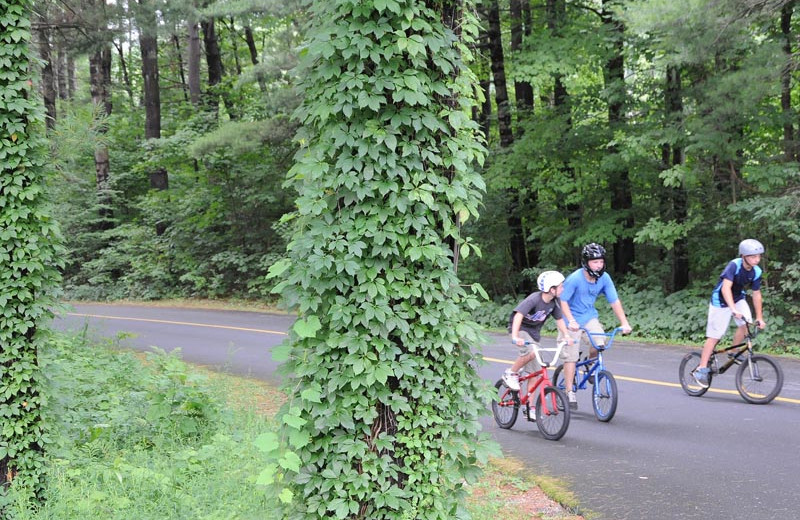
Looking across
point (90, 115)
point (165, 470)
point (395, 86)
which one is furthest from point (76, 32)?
point (395, 86)

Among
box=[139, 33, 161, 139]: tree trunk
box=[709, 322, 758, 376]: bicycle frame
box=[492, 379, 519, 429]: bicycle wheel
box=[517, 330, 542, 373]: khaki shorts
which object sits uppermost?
box=[139, 33, 161, 139]: tree trunk

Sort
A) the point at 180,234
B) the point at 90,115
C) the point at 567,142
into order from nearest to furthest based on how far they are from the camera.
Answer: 1. the point at 90,115
2. the point at 567,142
3. the point at 180,234

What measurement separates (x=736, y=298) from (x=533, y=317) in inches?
121

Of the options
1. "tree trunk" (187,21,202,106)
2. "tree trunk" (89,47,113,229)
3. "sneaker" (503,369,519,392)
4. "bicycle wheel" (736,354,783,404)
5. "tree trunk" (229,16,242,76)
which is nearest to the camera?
"sneaker" (503,369,519,392)

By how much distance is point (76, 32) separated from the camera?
54.1ft

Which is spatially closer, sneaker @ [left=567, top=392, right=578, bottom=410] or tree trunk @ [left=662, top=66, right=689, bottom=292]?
sneaker @ [left=567, top=392, right=578, bottom=410]

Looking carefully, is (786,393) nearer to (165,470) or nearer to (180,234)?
(165,470)

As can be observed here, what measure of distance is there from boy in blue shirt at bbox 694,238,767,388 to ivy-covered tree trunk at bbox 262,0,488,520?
19.5ft

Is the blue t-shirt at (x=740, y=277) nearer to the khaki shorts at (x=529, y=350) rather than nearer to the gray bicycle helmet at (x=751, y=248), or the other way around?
the gray bicycle helmet at (x=751, y=248)

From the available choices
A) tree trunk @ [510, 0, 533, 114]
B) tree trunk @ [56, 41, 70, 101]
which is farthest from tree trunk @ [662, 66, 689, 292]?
tree trunk @ [56, 41, 70, 101]

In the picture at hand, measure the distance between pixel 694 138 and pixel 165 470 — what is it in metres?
11.8

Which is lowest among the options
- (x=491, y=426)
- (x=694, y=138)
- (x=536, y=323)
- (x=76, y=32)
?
(x=491, y=426)

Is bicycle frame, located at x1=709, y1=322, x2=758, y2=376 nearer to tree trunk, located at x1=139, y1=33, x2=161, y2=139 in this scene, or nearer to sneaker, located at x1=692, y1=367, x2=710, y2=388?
sneaker, located at x1=692, y1=367, x2=710, y2=388

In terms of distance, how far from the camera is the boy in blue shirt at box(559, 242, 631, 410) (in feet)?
25.1
